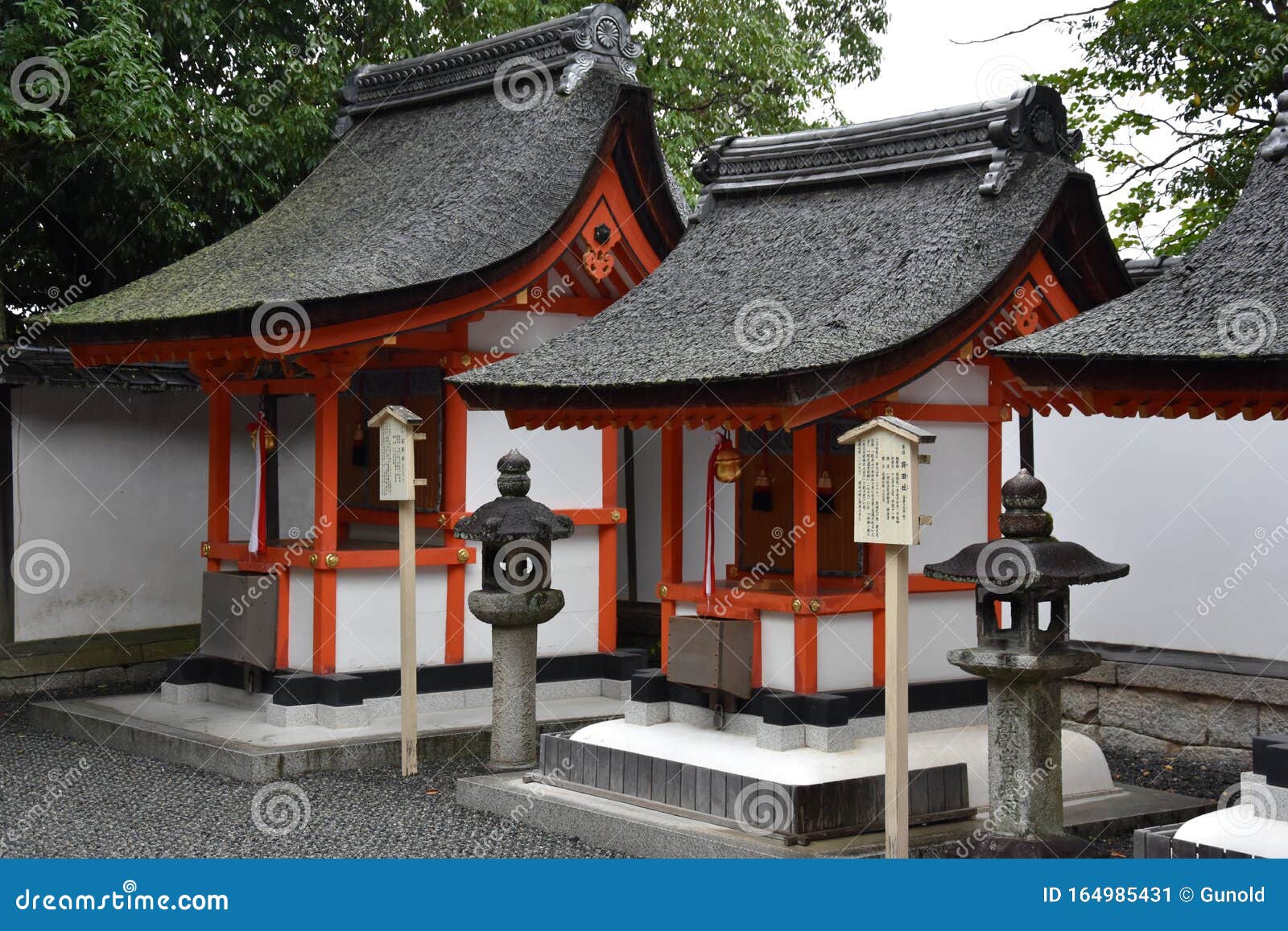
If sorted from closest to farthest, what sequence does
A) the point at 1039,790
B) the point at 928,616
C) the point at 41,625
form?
the point at 1039,790 < the point at 928,616 < the point at 41,625

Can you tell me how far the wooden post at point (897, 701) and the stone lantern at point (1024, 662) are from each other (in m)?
0.26

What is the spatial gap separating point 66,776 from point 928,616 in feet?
18.0

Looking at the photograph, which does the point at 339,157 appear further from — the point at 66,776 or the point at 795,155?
the point at 66,776

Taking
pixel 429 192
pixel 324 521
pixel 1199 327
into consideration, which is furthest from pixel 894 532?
pixel 429 192

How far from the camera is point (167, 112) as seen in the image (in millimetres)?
12484

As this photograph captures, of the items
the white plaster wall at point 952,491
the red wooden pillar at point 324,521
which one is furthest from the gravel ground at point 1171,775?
the red wooden pillar at point 324,521

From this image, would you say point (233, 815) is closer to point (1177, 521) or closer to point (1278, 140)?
point (1177, 521)

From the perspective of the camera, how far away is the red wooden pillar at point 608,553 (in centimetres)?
1172

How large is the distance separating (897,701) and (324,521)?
509 cm

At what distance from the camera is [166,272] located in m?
11.9

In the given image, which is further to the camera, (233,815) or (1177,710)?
(1177,710)

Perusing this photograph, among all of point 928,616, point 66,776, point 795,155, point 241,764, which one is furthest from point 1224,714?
point 66,776

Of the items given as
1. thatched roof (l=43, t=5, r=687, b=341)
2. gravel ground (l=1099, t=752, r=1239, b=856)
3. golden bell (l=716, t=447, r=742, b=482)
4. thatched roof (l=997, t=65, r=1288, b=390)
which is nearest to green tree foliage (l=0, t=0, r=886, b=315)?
thatched roof (l=43, t=5, r=687, b=341)

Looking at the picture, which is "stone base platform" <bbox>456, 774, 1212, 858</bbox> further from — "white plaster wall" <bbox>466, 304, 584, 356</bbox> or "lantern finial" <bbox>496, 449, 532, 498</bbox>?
"white plaster wall" <bbox>466, 304, 584, 356</bbox>
